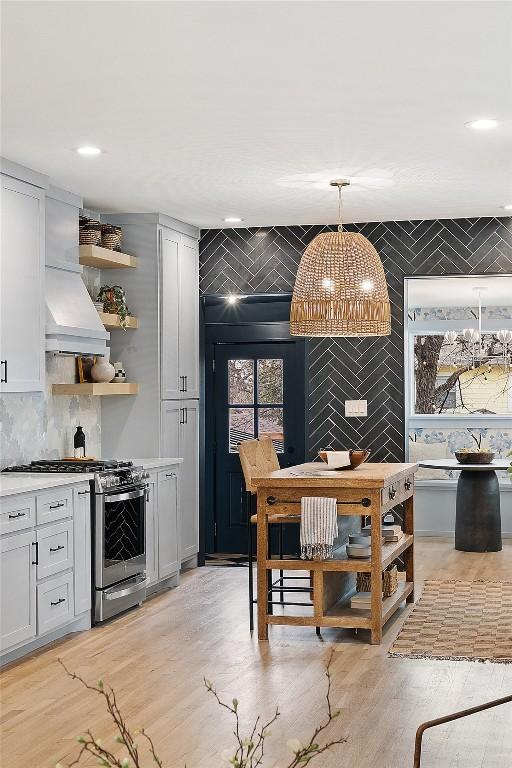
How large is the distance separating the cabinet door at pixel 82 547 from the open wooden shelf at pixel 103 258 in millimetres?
1679

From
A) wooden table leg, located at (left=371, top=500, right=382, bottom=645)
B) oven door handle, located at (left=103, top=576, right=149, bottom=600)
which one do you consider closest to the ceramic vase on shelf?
oven door handle, located at (left=103, top=576, right=149, bottom=600)

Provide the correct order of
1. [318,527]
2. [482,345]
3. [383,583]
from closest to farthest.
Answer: [318,527] → [383,583] → [482,345]

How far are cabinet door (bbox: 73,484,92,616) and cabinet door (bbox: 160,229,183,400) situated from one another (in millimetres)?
1767

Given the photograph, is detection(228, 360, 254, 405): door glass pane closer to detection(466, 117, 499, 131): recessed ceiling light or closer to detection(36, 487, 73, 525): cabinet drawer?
detection(36, 487, 73, 525): cabinet drawer

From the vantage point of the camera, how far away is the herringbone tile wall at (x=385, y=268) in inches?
309

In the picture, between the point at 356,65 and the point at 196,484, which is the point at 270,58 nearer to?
the point at 356,65

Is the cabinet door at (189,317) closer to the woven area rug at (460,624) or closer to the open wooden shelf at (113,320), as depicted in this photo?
the open wooden shelf at (113,320)

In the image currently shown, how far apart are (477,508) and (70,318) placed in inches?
156

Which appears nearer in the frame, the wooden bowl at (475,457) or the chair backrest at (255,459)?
the chair backrest at (255,459)

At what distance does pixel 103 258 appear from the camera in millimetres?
Answer: 6738

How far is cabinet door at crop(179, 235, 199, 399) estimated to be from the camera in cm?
784

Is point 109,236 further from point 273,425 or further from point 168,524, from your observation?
point 273,425

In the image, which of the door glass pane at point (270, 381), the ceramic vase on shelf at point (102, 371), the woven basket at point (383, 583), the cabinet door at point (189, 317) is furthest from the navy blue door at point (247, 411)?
the woven basket at point (383, 583)

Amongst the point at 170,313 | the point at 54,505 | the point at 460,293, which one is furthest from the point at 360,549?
the point at 460,293
